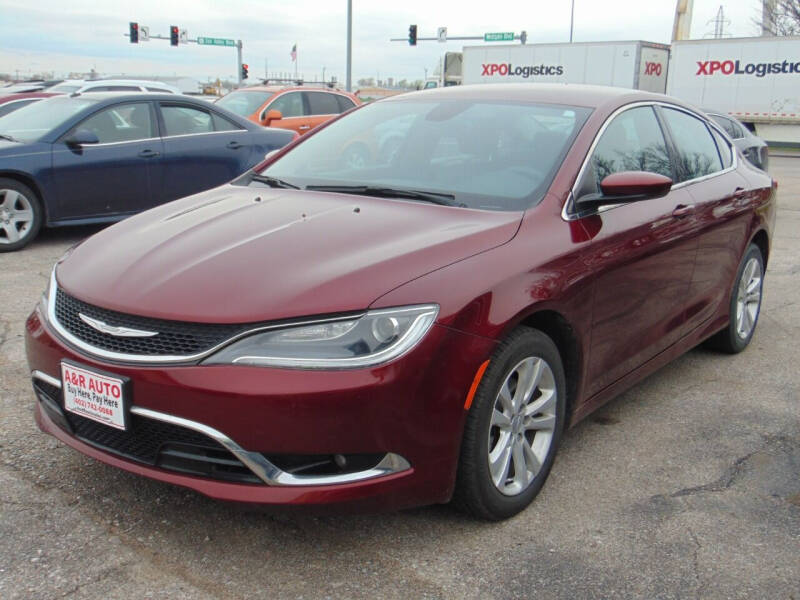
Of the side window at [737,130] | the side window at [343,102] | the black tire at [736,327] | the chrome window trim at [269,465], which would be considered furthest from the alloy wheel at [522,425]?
the side window at [343,102]

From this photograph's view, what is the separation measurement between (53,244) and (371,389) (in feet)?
22.1

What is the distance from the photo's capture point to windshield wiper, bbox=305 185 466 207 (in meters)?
3.47

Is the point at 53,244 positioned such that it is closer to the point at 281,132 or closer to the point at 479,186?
the point at 281,132

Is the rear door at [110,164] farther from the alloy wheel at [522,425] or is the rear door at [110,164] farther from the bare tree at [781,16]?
the bare tree at [781,16]

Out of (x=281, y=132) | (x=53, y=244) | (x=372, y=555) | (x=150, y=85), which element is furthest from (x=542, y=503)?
(x=150, y=85)

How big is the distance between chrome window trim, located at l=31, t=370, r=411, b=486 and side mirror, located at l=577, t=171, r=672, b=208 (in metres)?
1.40

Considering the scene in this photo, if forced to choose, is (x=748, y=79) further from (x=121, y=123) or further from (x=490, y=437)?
(x=490, y=437)

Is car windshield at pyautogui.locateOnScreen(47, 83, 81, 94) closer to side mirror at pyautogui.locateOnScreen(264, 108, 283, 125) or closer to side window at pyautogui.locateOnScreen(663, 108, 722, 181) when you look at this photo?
side mirror at pyautogui.locateOnScreen(264, 108, 283, 125)

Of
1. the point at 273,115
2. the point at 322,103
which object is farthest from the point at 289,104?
the point at 273,115

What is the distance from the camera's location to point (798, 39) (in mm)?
25000

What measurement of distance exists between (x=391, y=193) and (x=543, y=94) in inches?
41.4

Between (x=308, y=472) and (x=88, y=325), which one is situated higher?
(x=88, y=325)

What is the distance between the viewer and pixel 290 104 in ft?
46.4

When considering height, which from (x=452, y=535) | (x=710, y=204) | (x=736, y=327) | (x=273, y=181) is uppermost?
(x=273, y=181)
